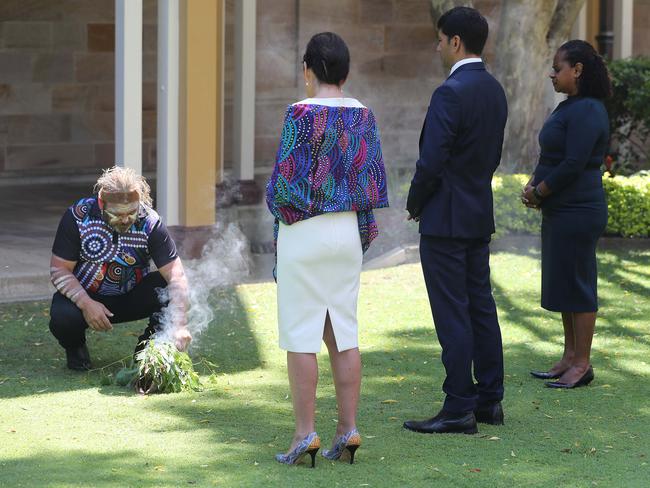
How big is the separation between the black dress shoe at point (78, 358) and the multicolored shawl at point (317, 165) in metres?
2.33

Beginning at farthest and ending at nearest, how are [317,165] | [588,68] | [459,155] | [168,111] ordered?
[168,111]
[588,68]
[459,155]
[317,165]

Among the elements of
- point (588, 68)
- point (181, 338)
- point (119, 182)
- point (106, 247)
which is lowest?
point (181, 338)

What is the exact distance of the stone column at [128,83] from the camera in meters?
9.69

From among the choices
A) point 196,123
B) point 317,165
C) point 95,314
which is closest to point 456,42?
point 317,165

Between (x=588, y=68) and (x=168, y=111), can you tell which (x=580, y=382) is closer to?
(x=588, y=68)

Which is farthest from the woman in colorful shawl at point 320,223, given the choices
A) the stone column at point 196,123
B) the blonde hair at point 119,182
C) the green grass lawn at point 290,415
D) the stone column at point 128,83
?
the stone column at point 196,123

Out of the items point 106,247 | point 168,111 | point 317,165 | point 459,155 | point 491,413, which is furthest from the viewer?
point 168,111

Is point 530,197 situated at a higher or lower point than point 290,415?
higher

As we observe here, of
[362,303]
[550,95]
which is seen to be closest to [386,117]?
[550,95]

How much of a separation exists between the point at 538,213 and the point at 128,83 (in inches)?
161

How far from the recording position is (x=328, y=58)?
498 cm

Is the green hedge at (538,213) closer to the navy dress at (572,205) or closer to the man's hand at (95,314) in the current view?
the navy dress at (572,205)

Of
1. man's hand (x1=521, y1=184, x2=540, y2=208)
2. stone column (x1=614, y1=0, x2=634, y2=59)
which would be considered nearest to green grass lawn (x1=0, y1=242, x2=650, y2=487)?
man's hand (x1=521, y1=184, x2=540, y2=208)

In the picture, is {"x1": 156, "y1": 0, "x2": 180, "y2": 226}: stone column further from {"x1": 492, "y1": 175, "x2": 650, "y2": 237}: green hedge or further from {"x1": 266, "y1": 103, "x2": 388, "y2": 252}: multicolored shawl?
{"x1": 266, "y1": 103, "x2": 388, "y2": 252}: multicolored shawl
